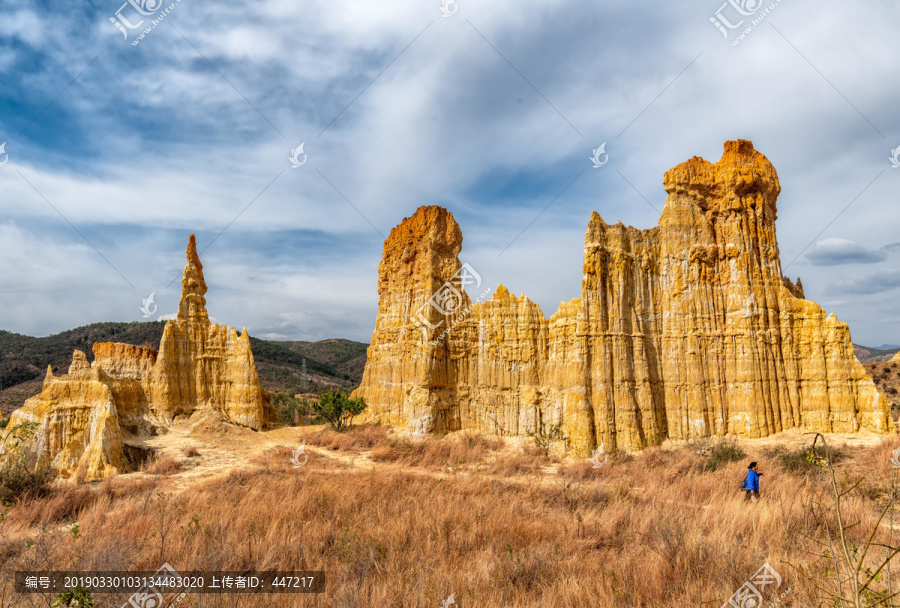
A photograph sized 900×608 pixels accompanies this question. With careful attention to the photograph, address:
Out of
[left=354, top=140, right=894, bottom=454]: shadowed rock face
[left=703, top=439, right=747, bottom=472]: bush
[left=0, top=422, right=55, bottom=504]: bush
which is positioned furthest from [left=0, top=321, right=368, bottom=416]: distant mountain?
[left=703, top=439, right=747, bottom=472]: bush

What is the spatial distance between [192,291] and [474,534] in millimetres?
27306

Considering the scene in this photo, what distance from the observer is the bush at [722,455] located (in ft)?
53.7

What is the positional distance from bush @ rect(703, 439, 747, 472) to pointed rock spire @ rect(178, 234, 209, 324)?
93.0 ft

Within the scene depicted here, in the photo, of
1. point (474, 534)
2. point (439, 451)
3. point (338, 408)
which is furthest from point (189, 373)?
point (474, 534)

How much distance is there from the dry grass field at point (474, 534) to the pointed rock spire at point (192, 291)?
15550 mm

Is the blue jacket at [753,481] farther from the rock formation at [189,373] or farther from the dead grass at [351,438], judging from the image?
the rock formation at [189,373]

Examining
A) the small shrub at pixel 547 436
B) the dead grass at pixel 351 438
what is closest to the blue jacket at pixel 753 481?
the small shrub at pixel 547 436

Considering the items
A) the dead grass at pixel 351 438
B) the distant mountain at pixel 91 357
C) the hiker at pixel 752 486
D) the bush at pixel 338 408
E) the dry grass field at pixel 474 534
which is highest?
the distant mountain at pixel 91 357

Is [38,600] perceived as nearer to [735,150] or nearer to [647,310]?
[647,310]

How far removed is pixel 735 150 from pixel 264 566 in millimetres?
24541

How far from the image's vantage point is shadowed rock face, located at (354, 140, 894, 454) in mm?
19625

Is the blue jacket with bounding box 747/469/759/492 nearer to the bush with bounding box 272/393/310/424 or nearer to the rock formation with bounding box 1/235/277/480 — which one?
the rock formation with bounding box 1/235/277/480

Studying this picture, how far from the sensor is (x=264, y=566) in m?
7.07

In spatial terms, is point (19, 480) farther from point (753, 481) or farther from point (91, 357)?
point (91, 357)
